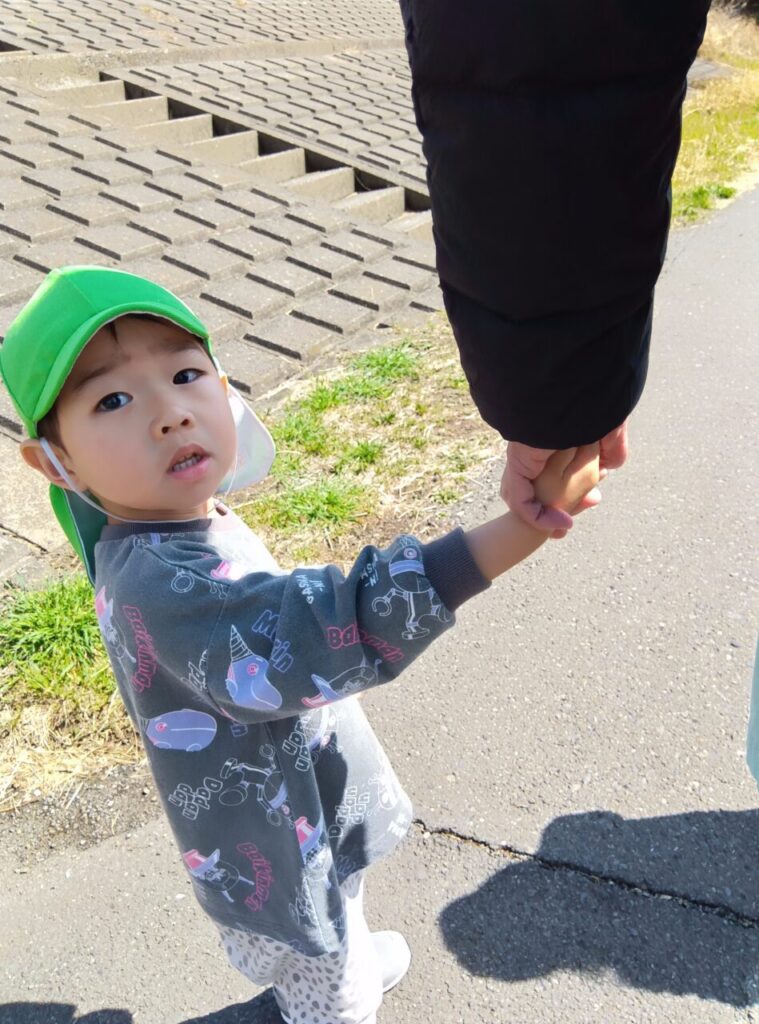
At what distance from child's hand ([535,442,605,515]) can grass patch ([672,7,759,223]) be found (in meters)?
5.11

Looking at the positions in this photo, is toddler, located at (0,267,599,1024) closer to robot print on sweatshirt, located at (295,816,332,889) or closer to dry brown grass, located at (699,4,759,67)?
robot print on sweatshirt, located at (295,816,332,889)

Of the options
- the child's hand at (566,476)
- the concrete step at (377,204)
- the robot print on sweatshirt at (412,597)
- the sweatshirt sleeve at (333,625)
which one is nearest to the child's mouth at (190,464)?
the sweatshirt sleeve at (333,625)

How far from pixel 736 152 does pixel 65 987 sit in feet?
30.2

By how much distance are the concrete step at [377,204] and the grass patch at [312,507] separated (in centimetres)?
167

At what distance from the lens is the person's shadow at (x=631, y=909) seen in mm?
1967

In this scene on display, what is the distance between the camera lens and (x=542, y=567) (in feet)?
10.7

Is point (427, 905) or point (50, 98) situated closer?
point (427, 905)

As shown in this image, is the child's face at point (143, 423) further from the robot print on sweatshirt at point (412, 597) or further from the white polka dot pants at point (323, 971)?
the white polka dot pants at point (323, 971)

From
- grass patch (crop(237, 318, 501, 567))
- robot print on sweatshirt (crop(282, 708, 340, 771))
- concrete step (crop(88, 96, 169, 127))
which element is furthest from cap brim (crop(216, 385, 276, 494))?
concrete step (crop(88, 96, 169, 127))

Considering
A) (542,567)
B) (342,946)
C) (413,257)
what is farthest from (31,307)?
(413,257)

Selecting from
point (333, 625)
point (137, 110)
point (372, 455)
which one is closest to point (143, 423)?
point (333, 625)

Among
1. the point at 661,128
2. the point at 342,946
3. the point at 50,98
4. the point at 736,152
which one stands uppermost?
the point at 661,128

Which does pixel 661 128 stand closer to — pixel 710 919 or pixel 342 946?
→ pixel 342 946

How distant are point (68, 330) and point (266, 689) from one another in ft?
1.89
